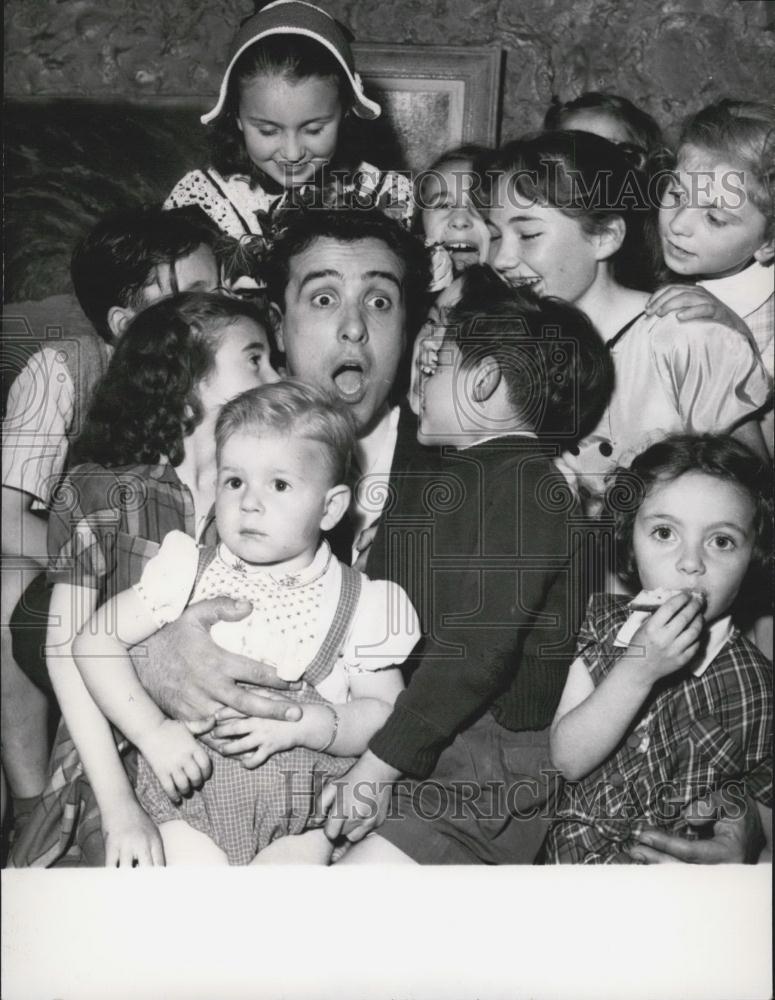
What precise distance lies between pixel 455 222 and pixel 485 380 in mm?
317

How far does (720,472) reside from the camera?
77.2 inches

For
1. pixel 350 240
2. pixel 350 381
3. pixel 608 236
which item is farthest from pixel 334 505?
pixel 608 236

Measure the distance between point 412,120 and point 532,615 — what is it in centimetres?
96

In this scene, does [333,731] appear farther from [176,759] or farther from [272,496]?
[272,496]

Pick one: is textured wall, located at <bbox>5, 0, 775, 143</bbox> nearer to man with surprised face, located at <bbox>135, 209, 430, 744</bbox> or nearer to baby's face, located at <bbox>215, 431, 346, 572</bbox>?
man with surprised face, located at <bbox>135, 209, 430, 744</bbox>

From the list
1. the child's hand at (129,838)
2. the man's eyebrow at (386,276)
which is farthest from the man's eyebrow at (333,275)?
the child's hand at (129,838)

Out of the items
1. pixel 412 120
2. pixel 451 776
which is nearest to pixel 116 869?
pixel 451 776

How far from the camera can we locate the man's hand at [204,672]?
1.87m

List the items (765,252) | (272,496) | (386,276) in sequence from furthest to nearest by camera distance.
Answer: (765,252) < (386,276) < (272,496)

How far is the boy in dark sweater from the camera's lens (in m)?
1.93

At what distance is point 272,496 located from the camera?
184 centimetres

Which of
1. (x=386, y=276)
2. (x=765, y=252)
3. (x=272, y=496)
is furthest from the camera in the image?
(x=765, y=252)

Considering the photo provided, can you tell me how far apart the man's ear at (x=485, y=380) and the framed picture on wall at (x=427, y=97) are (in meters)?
0.41

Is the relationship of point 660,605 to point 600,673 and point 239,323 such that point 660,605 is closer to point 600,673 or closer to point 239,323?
point 600,673
